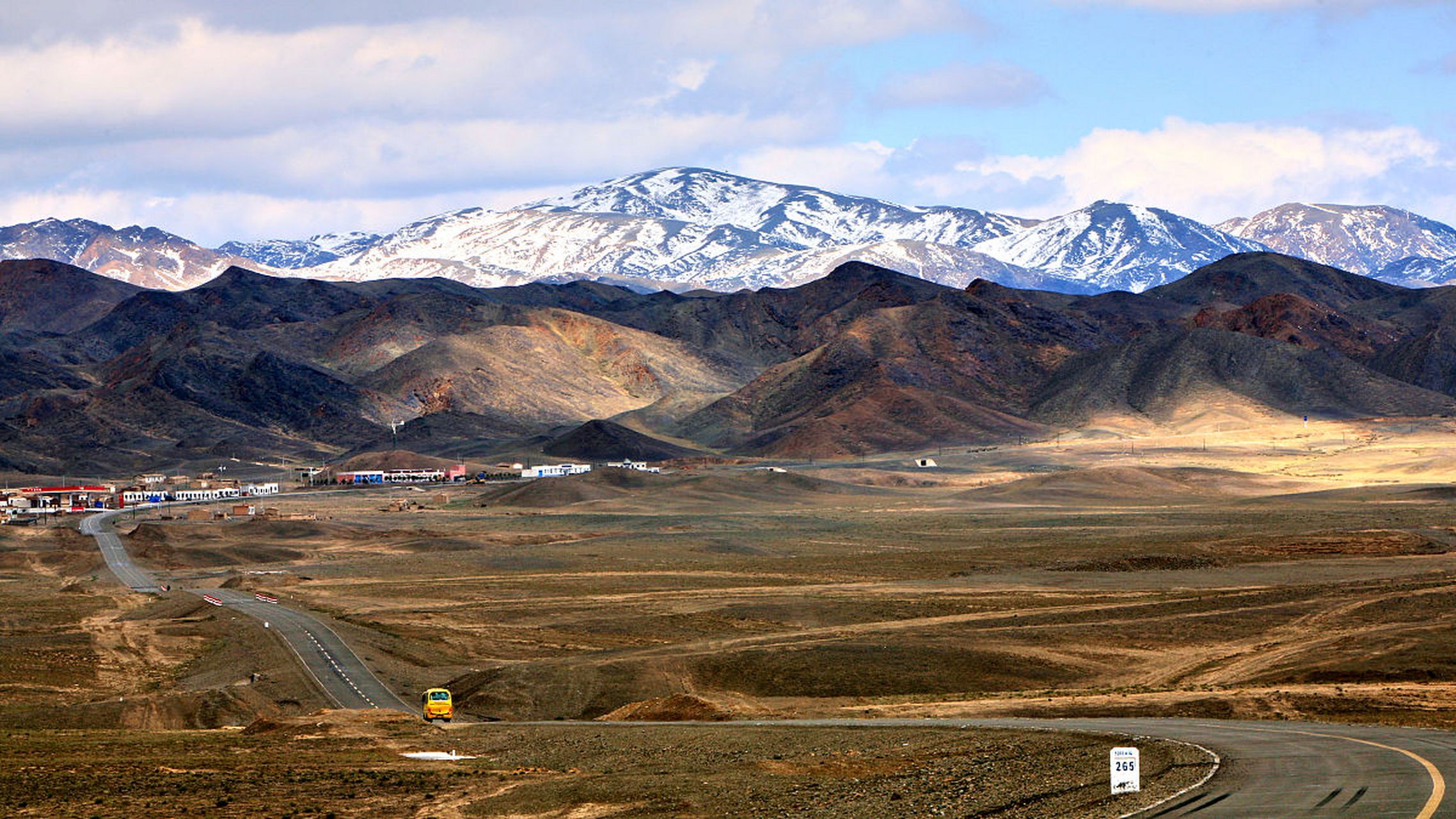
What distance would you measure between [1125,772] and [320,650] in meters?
47.3

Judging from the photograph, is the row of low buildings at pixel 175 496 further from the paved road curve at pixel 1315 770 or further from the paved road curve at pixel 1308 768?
the paved road curve at pixel 1315 770

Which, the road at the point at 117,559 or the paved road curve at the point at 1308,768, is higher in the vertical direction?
the road at the point at 117,559

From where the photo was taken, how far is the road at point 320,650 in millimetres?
60656

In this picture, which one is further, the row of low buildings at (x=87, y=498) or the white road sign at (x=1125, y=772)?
the row of low buildings at (x=87, y=498)

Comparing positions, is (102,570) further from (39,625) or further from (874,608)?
(874,608)

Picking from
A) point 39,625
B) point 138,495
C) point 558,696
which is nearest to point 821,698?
point 558,696

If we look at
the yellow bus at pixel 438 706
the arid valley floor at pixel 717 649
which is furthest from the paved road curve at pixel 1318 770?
the yellow bus at pixel 438 706

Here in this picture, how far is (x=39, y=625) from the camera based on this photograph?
274ft

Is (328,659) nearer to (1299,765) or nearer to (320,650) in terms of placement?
(320,650)

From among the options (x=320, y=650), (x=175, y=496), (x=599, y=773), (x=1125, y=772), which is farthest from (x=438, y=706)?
(x=175, y=496)

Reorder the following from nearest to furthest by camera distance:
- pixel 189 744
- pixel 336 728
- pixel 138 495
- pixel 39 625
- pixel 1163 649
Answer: pixel 189 744 < pixel 336 728 < pixel 1163 649 < pixel 39 625 < pixel 138 495

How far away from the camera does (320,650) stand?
232 feet

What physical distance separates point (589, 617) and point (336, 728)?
36.9m

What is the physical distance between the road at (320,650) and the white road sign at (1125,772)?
109ft
